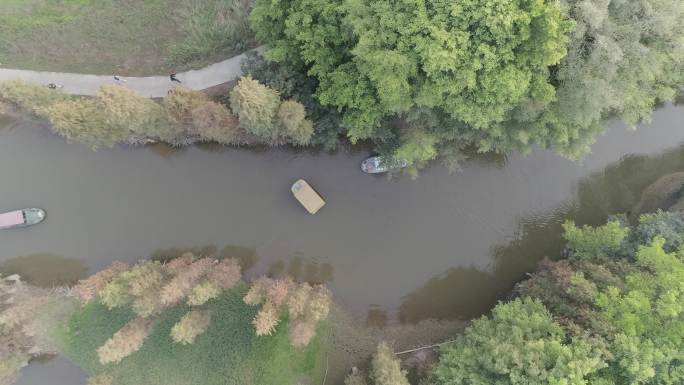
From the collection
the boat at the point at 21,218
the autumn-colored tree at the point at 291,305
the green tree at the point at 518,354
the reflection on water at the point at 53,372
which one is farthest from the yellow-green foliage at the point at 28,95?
the green tree at the point at 518,354

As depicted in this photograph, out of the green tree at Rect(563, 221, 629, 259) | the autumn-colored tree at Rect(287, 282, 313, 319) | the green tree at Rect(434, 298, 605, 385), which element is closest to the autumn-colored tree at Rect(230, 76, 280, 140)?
the autumn-colored tree at Rect(287, 282, 313, 319)

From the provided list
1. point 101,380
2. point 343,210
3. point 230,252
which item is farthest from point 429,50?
point 101,380

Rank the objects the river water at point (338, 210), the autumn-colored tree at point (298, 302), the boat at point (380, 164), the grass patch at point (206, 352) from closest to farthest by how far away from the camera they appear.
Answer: the autumn-colored tree at point (298, 302) < the grass patch at point (206, 352) < the river water at point (338, 210) < the boat at point (380, 164)

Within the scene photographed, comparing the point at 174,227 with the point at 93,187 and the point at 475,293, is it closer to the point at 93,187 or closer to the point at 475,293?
the point at 93,187

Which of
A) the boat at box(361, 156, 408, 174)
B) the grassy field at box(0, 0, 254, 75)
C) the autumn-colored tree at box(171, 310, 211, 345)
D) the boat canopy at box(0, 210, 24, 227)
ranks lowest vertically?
the autumn-colored tree at box(171, 310, 211, 345)

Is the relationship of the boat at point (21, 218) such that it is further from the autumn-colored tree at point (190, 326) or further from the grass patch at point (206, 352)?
the autumn-colored tree at point (190, 326)

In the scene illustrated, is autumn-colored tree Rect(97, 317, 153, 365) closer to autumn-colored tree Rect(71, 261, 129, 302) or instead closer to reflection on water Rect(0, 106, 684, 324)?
autumn-colored tree Rect(71, 261, 129, 302)
